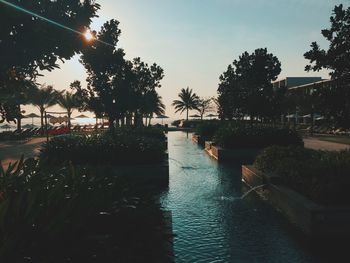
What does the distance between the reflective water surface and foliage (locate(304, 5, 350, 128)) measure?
11.0 ft

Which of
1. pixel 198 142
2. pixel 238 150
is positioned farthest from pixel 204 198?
pixel 198 142

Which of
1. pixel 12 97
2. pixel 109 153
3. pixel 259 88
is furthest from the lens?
pixel 259 88

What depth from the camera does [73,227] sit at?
419 cm

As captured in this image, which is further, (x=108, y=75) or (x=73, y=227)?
(x=108, y=75)

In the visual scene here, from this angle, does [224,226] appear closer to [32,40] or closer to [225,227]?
[225,227]

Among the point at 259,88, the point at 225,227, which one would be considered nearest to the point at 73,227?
the point at 225,227

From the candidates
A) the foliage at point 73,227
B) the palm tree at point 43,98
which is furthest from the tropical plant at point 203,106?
the foliage at point 73,227

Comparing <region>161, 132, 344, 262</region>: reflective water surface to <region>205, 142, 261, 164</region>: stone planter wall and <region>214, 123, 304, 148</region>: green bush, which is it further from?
<region>214, 123, 304, 148</region>: green bush

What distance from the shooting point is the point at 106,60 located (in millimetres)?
28031

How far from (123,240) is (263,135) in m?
21.8

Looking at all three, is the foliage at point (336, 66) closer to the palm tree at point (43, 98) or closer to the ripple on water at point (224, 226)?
the ripple on water at point (224, 226)

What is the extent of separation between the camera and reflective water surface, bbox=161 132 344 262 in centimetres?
787

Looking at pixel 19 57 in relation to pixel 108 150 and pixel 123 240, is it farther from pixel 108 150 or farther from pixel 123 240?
pixel 108 150

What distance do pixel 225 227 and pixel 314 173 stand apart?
303 centimetres
